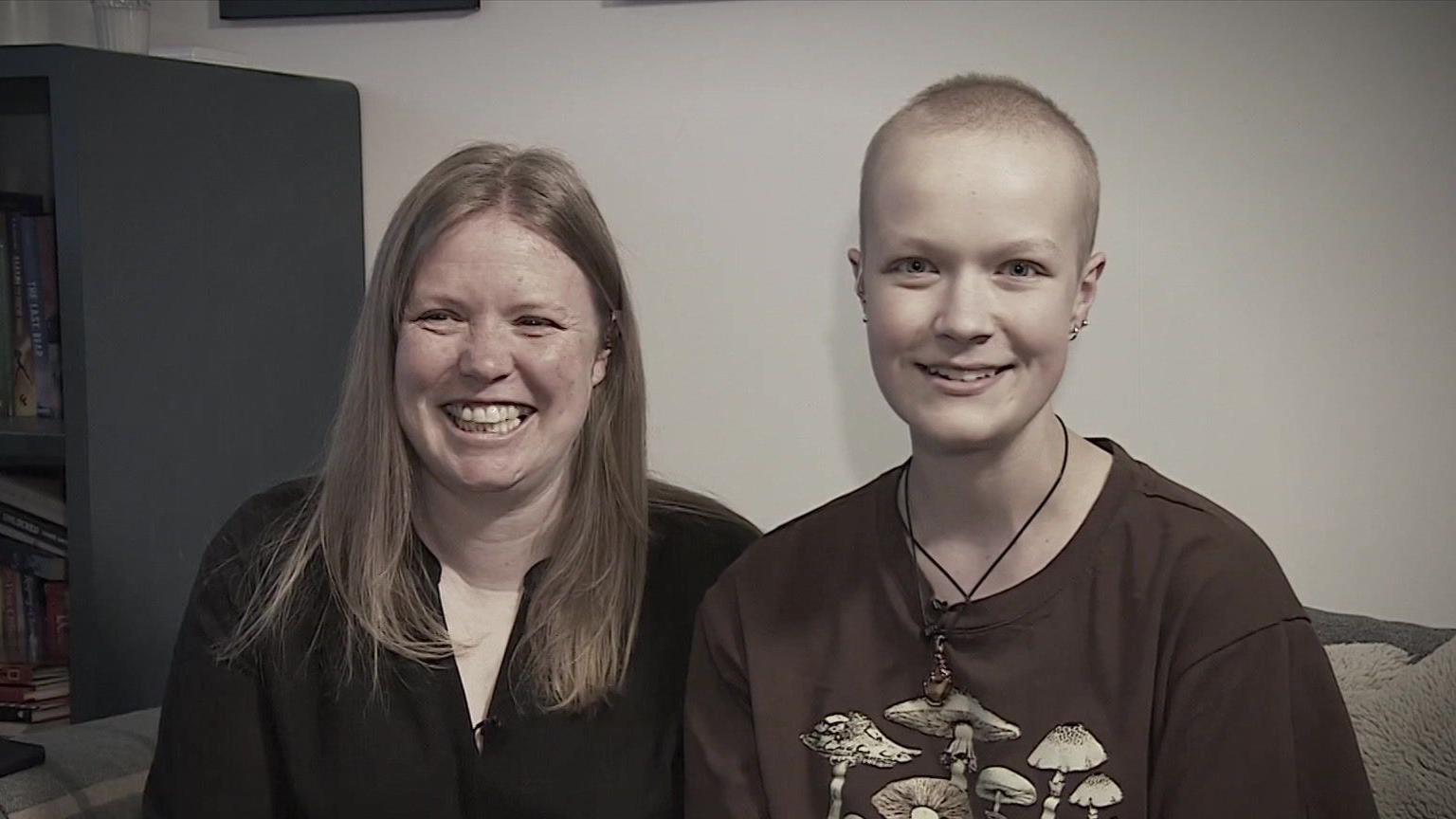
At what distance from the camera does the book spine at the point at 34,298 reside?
203cm

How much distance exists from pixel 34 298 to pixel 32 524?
30 cm

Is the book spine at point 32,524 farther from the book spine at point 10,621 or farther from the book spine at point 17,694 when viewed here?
the book spine at point 17,694

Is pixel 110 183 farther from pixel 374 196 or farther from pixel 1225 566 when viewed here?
pixel 1225 566

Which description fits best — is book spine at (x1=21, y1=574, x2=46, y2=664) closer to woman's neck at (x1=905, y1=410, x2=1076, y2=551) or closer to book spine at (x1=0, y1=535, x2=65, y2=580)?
book spine at (x1=0, y1=535, x2=65, y2=580)

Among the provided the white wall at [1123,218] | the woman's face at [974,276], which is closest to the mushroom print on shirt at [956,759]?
the woman's face at [974,276]

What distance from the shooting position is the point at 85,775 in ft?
5.47

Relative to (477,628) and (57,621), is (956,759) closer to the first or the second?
(477,628)

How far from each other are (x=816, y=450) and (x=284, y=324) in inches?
29.4

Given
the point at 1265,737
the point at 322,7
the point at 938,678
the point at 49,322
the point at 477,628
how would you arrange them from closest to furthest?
1. the point at 1265,737
2. the point at 938,678
3. the point at 477,628
4. the point at 49,322
5. the point at 322,7

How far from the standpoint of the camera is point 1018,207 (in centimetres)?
126

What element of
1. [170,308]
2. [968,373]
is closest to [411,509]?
[170,308]

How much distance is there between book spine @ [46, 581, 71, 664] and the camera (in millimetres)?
2096

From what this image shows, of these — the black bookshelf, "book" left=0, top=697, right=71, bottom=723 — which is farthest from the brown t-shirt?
"book" left=0, top=697, right=71, bottom=723

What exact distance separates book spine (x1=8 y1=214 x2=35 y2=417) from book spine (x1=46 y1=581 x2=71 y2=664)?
24 centimetres
